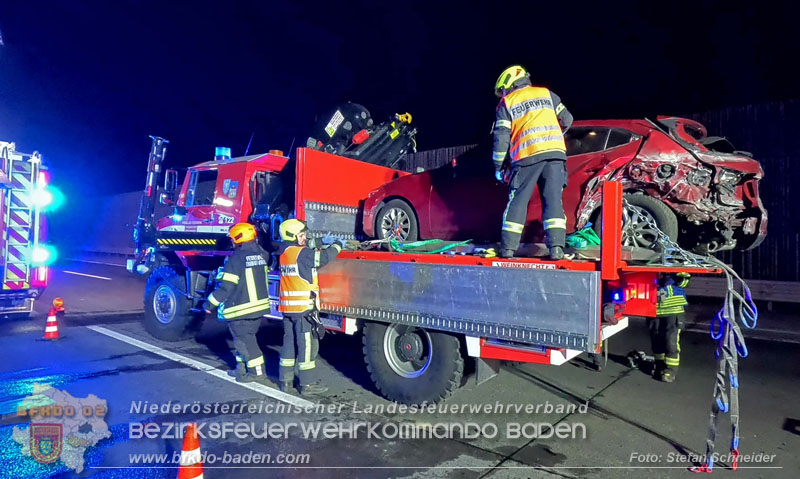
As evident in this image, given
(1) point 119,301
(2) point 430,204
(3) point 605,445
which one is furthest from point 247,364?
(1) point 119,301

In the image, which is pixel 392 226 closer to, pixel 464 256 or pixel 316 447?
pixel 464 256

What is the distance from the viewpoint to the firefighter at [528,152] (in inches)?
156

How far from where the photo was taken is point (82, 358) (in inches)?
237

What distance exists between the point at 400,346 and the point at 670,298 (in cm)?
267

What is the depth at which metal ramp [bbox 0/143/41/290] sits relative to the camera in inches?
313

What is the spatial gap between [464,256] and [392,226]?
2.71m

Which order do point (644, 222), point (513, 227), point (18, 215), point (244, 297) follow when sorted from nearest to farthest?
point (513, 227) < point (644, 222) < point (244, 297) < point (18, 215)

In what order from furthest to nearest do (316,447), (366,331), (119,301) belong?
(119,301), (366,331), (316,447)

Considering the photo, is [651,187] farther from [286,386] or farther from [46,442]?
[46,442]

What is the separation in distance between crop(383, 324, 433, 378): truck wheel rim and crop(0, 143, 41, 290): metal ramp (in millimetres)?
7135

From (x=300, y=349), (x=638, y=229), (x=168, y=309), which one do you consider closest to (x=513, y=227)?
(x=638, y=229)

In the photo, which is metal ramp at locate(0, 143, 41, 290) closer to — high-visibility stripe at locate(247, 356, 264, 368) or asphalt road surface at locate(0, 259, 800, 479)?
asphalt road surface at locate(0, 259, 800, 479)

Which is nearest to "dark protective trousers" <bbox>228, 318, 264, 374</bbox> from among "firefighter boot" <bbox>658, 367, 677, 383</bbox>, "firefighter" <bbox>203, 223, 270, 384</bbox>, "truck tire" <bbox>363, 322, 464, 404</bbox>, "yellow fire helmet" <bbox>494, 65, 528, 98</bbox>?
"firefighter" <bbox>203, 223, 270, 384</bbox>

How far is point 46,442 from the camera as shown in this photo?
3.71 metres
